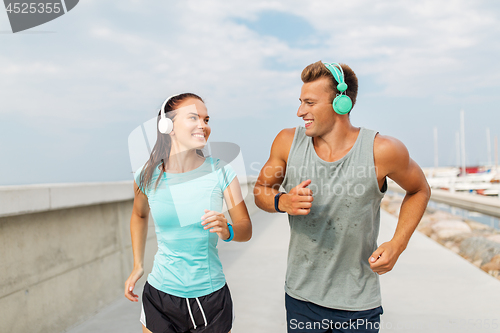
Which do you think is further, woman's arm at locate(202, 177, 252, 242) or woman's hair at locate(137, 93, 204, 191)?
woman's hair at locate(137, 93, 204, 191)

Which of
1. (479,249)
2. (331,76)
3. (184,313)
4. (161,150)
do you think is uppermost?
(331,76)

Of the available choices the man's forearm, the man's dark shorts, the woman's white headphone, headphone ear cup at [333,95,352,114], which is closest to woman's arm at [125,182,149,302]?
the woman's white headphone

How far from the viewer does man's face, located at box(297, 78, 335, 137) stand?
80.4 inches

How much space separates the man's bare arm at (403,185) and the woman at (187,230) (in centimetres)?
66

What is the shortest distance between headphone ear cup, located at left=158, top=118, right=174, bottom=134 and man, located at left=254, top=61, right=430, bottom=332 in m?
0.58

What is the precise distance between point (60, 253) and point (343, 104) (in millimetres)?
2736

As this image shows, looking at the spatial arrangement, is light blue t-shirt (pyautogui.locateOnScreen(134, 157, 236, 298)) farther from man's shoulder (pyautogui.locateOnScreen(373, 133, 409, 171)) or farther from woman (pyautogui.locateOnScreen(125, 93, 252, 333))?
man's shoulder (pyautogui.locateOnScreen(373, 133, 409, 171))

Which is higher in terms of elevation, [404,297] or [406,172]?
[406,172]

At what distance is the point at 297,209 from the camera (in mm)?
1795

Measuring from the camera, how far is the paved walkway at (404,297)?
380 centimetres

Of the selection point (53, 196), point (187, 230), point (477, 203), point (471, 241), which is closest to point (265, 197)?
point (187, 230)

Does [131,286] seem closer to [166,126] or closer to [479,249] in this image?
[166,126]

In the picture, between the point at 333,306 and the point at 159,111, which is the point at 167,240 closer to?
the point at 159,111

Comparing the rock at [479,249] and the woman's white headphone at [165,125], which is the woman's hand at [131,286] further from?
the rock at [479,249]
